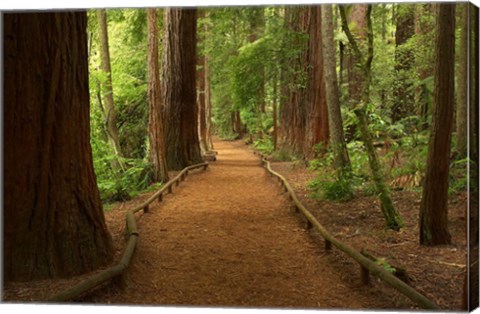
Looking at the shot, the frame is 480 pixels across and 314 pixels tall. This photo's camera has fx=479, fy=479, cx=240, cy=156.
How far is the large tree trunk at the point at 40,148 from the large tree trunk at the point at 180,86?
5.94 meters

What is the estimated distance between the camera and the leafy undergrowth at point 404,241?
326 centimetres

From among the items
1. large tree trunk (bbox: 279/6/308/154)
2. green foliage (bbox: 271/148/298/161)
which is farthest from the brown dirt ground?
large tree trunk (bbox: 279/6/308/154)

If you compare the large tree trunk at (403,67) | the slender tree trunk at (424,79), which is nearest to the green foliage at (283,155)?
the large tree trunk at (403,67)

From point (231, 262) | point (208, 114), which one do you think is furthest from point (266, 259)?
point (208, 114)

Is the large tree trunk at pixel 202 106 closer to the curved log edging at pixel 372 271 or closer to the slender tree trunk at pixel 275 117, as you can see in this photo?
the slender tree trunk at pixel 275 117

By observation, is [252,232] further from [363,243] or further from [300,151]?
[300,151]

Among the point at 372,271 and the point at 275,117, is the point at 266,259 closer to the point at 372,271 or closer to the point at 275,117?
the point at 372,271

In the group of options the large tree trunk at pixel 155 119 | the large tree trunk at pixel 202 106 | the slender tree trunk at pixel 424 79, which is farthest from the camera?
the large tree trunk at pixel 202 106

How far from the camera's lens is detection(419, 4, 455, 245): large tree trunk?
3.69m

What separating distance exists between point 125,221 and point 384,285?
102 inches

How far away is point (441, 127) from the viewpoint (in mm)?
3715

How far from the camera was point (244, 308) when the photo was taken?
343 cm

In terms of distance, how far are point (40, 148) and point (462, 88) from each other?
3118mm

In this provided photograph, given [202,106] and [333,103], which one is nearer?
[333,103]
